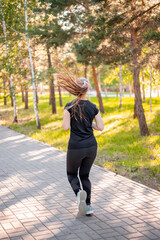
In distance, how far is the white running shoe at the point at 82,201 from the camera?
15.3 feet

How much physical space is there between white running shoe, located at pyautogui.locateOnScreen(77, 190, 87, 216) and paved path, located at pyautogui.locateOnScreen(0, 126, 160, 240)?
0.48 ft

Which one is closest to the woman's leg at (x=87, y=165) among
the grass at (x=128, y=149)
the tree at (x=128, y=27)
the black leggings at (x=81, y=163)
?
the black leggings at (x=81, y=163)

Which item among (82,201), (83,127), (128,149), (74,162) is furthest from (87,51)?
(82,201)

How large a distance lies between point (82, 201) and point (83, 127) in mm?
1065

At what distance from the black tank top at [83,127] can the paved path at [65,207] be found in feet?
3.75

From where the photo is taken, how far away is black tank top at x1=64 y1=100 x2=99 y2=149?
15.3 feet

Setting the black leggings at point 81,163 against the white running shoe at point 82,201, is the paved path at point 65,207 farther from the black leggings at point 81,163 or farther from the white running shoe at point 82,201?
the black leggings at point 81,163

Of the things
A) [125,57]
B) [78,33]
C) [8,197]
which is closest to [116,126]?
[125,57]

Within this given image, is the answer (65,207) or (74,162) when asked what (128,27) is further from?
(74,162)

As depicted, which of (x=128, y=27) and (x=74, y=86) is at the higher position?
(x=128, y=27)

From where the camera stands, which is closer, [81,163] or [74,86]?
[74,86]

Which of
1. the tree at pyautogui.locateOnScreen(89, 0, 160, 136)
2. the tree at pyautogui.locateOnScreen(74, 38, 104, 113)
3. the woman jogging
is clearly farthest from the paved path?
the tree at pyautogui.locateOnScreen(74, 38, 104, 113)

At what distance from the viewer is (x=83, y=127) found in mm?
4703

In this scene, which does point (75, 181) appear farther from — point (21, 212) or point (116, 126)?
point (116, 126)
